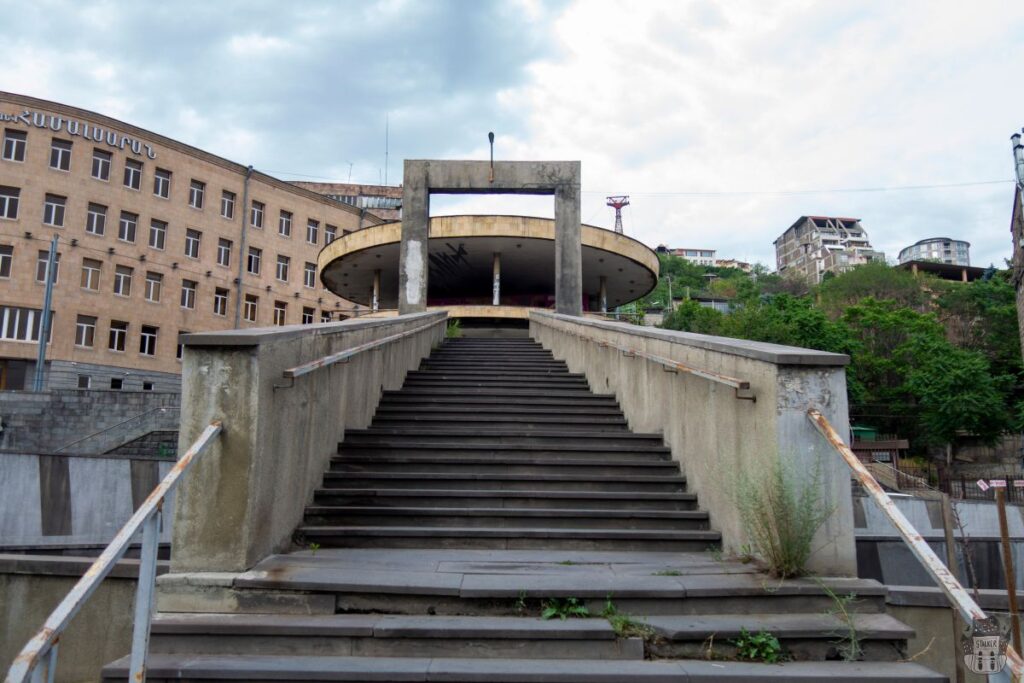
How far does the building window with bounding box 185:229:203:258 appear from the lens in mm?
36125

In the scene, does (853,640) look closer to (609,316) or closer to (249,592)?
Result: (249,592)

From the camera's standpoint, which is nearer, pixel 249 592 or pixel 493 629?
pixel 493 629

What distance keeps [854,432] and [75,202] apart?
139ft

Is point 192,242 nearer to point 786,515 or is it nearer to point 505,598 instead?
point 505,598

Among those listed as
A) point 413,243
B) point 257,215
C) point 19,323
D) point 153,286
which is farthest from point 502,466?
point 257,215

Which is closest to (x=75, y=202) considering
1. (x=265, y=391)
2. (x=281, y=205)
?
(x=281, y=205)

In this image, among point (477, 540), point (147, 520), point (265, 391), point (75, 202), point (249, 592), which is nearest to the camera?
point (147, 520)

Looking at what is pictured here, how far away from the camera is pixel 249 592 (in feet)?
12.8

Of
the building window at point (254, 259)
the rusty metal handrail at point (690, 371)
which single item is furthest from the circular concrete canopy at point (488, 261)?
the rusty metal handrail at point (690, 371)

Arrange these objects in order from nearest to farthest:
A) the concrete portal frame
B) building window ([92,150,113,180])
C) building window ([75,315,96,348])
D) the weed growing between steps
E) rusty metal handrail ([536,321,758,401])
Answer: the weed growing between steps
rusty metal handrail ([536,321,758,401])
the concrete portal frame
building window ([75,315,96,348])
building window ([92,150,113,180])

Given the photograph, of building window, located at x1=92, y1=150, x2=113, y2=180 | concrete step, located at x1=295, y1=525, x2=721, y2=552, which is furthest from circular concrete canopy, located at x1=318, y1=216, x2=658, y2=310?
concrete step, located at x1=295, y1=525, x2=721, y2=552

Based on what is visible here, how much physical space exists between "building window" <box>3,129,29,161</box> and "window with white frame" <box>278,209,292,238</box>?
13516 mm

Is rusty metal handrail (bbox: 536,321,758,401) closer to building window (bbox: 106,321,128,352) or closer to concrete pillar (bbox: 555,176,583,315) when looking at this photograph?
concrete pillar (bbox: 555,176,583,315)

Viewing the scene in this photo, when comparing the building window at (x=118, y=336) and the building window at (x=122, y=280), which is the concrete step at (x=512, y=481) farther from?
the building window at (x=122, y=280)
